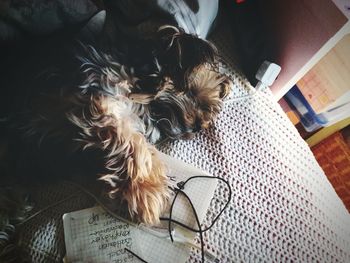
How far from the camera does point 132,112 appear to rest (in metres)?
1.08

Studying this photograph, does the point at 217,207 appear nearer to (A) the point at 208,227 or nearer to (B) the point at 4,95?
(A) the point at 208,227

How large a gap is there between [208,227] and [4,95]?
69 cm

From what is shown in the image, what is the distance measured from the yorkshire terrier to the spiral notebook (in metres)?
0.05

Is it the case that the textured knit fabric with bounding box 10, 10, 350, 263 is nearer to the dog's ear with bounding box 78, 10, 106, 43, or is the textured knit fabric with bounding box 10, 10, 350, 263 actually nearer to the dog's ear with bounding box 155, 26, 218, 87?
the dog's ear with bounding box 155, 26, 218, 87

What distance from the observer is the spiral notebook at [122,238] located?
0.93 meters

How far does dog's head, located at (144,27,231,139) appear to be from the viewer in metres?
1.03

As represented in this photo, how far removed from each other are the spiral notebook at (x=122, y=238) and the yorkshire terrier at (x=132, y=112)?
0.15ft

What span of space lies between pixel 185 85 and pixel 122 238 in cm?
49

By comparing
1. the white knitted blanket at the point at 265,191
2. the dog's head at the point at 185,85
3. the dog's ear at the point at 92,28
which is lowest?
the white knitted blanket at the point at 265,191

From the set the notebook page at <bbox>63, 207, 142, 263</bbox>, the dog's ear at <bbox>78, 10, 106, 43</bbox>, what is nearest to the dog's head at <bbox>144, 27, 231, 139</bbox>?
the dog's ear at <bbox>78, 10, 106, 43</bbox>

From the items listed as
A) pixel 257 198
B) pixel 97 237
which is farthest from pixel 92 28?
pixel 257 198

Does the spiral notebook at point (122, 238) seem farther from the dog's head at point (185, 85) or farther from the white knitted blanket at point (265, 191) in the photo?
the dog's head at point (185, 85)

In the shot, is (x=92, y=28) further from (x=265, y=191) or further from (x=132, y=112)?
(x=265, y=191)

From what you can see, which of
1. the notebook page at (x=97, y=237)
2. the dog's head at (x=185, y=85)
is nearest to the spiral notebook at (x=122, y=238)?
the notebook page at (x=97, y=237)
